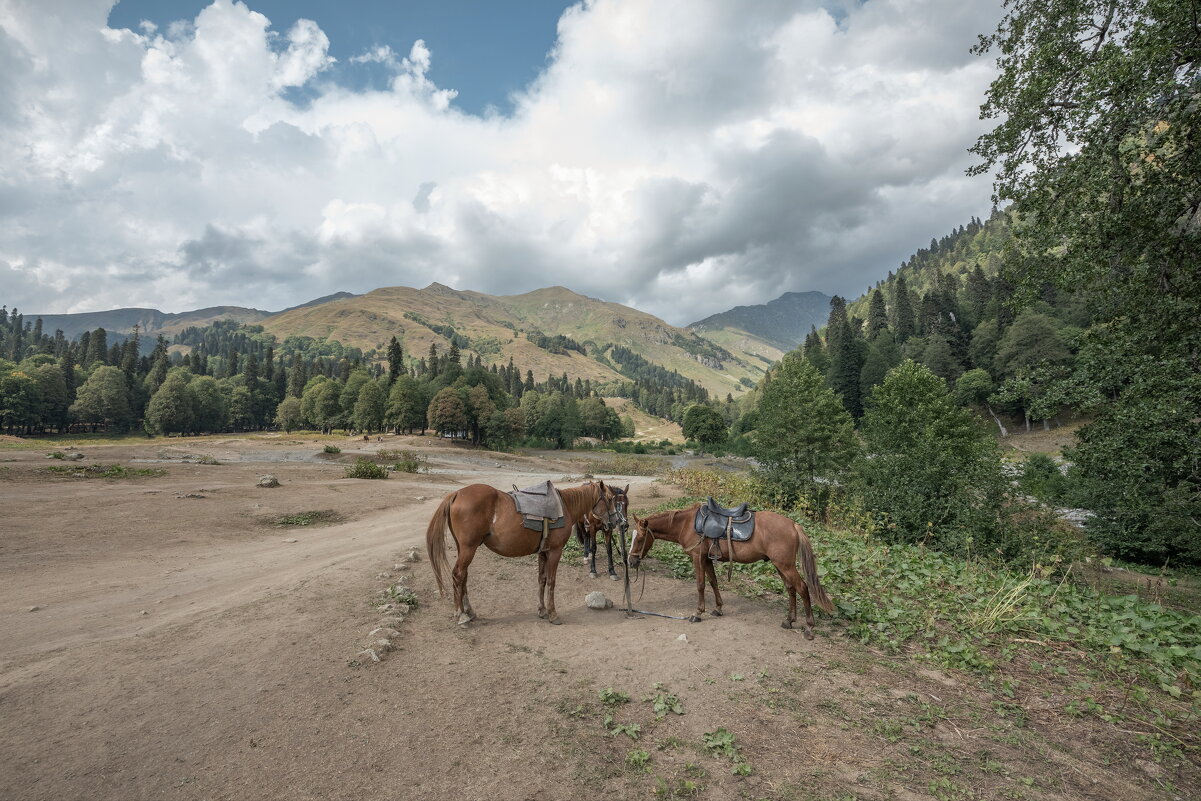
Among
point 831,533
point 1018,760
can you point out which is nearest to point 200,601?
point 1018,760

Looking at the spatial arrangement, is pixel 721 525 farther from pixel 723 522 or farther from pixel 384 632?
pixel 384 632

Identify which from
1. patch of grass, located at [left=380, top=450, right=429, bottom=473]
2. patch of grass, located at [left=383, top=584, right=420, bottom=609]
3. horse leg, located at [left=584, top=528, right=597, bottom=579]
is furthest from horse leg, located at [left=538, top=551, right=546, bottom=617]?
patch of grass, located at [left=380, top=450, right=429, bottom=473]

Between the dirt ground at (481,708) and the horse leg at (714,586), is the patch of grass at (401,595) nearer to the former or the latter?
the dirt ground at (481,708)

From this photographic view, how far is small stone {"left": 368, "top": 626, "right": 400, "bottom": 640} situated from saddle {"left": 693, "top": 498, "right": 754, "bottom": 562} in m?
5.51

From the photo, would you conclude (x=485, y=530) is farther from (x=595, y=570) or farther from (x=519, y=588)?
(x=595, y=570)

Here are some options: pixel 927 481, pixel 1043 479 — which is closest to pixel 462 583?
pixel 927 481

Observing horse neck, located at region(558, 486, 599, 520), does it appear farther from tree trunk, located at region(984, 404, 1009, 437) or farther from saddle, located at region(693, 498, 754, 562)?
tree trunk, located at region(984, 404, 1009, 437)

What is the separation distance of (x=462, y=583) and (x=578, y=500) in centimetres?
271

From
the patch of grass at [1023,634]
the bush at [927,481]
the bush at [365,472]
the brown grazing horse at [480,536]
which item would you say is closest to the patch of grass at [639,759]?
the patch of grass at [1023,634]

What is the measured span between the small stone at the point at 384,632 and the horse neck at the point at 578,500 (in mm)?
3482

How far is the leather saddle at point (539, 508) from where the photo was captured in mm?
8438

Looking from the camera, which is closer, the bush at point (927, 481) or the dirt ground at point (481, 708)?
the dirt ground at point (481, 708)

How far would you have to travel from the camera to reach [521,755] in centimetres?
485

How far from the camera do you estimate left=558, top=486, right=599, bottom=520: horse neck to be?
30.7ft
